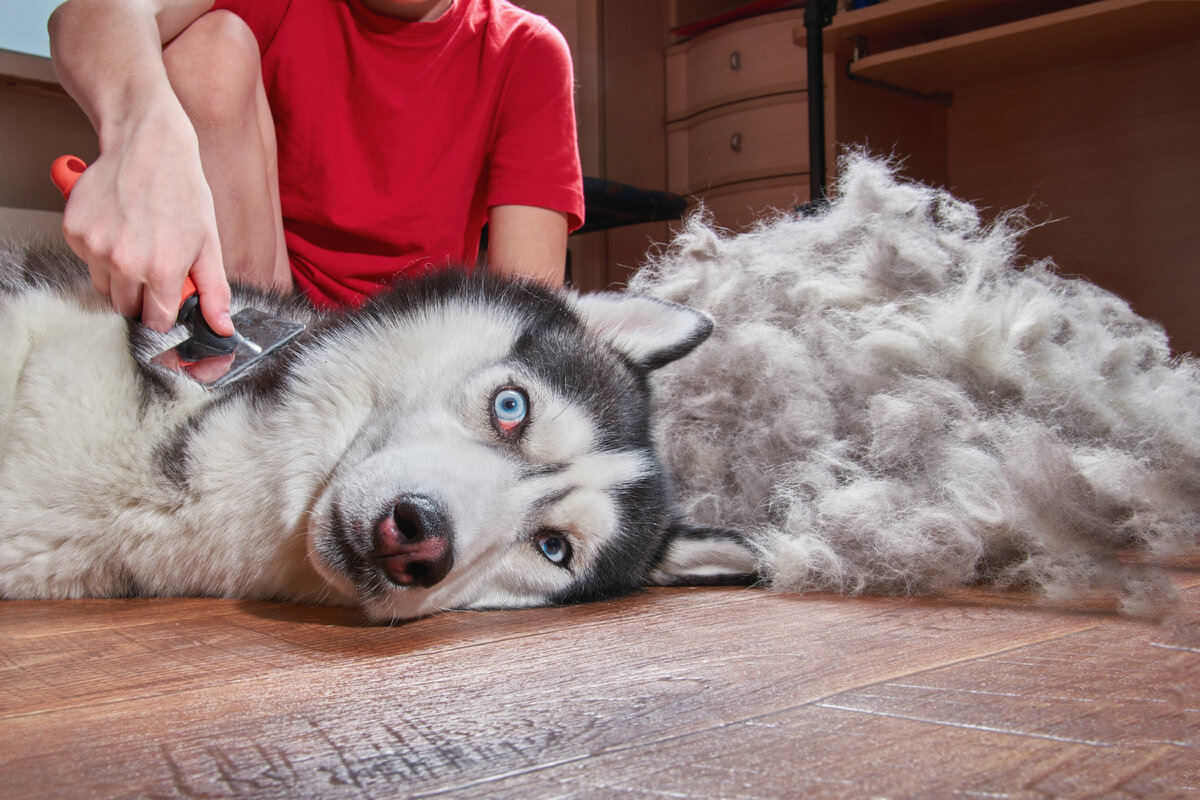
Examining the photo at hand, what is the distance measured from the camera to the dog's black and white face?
1.14 metres

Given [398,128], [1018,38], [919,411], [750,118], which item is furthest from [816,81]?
[919,411]

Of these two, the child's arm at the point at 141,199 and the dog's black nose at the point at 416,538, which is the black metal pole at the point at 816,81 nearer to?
the child's arm at the point at 141,199

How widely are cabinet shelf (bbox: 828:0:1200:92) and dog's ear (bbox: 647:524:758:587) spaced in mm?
3335

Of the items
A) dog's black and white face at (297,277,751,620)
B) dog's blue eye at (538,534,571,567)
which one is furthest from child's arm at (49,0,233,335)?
dog's blue eye at (538,534,571,567)

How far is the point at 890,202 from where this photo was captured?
2109 millimetres

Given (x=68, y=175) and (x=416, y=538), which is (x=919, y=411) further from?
(x=68, y=175)

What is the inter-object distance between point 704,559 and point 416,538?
1.90 ft

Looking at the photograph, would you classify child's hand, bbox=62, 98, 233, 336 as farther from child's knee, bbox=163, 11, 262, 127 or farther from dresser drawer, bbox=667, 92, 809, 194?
dresser drawer, bbox=667, 92, 809, 194

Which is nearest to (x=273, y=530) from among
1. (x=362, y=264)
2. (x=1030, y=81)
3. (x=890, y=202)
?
(x=362, y=264)

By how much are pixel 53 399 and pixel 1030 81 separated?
4959 millimetres

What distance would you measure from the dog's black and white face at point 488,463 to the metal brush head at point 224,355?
0.08 metres

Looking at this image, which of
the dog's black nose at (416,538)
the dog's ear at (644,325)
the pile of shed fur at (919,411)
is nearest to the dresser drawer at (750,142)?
the pile of shed fur at (919,411)

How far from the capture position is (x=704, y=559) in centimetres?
152

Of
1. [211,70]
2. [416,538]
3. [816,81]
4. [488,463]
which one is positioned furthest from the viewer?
[816,81]
